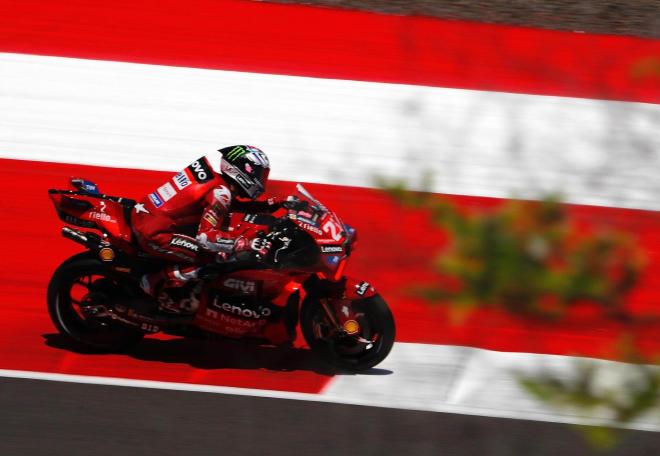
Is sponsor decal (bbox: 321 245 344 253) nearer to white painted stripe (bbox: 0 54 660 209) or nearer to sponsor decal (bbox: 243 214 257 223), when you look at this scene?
sponsor decal (bbox: 243 214 257 223)

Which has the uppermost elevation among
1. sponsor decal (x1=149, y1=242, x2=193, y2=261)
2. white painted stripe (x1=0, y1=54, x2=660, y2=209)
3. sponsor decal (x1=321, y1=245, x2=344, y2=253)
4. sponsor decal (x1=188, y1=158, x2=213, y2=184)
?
white painted stripe (x1=0, y1=54, x2=660, y2=209)

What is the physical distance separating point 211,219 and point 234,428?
4.45 ft

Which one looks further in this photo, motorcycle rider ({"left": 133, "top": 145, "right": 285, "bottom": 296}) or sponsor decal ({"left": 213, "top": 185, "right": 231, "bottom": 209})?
sponsor decal ({"left": 213, "top": 185, "right": 231, "bottom": 209})

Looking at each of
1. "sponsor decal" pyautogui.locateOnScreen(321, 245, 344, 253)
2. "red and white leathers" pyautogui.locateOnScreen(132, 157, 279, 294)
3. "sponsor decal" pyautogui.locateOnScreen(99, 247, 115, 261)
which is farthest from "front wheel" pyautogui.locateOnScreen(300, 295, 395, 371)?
"sponsor decal" pyautogui.locateOnScreen(99, 247, 115, 261)

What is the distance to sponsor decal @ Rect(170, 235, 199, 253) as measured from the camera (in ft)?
22.4

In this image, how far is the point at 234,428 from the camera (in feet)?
21.2

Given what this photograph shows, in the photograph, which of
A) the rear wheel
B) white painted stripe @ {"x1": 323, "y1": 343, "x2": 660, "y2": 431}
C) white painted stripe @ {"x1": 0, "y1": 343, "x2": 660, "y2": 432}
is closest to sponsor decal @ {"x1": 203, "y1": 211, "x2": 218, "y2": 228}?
the rear wheel

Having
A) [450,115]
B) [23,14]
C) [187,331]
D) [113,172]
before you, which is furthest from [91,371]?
[23,14]

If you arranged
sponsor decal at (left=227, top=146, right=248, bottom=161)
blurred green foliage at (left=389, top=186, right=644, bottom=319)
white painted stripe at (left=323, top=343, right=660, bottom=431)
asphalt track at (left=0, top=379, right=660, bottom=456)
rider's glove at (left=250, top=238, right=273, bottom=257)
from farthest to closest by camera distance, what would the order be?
sponsor decal at (left=227, top=146, right=248, bottom=161)
white painted stripe at (left=323, top=343, right=660, bottom=431)
rider's glove at (left=250, top=238, right=273, bottom=257)
asphalt track at (left=0, top=379, right=660, bottom=456)
blurred green foliage at (left=389, top=186, right=644, bottom=319)

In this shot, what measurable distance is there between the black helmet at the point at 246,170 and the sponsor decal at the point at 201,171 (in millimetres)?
155

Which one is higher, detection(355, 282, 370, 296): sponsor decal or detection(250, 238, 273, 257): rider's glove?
detection(250, 238, 273, 257): rider's glove

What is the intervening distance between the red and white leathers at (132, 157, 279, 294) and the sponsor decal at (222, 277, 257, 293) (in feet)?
0.68

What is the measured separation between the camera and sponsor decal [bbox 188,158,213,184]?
7.05 metres

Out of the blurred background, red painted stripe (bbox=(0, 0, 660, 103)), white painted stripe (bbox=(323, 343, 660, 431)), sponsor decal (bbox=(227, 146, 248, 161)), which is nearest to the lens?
the blurred background
